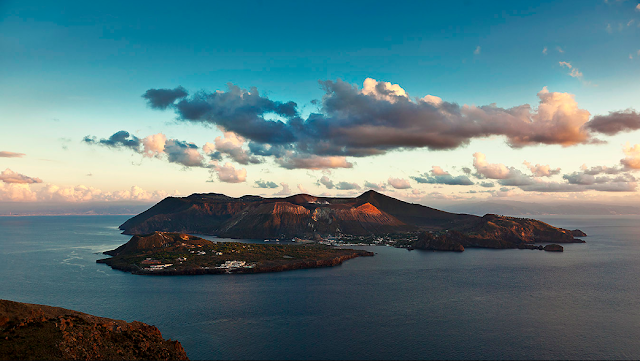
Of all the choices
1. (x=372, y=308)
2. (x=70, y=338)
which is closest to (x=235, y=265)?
(x=372, y=308)

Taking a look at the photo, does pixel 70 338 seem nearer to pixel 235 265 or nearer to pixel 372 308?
pixel 372 308

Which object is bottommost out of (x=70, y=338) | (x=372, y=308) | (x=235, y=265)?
(x=372, y=308)

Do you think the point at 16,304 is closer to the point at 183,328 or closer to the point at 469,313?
the point at 183,328

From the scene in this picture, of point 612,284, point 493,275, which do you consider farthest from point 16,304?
point 612,284

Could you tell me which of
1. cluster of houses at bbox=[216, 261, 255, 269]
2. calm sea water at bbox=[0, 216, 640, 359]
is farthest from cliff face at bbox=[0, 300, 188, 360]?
cluster of houses at bbox=[216, 261, 255, 269]

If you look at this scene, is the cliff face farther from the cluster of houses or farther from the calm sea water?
the cluster of houses

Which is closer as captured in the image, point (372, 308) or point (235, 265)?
point (372, 308)

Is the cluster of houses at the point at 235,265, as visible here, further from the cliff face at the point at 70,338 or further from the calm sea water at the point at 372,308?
the cliff face at the point at 70,338
